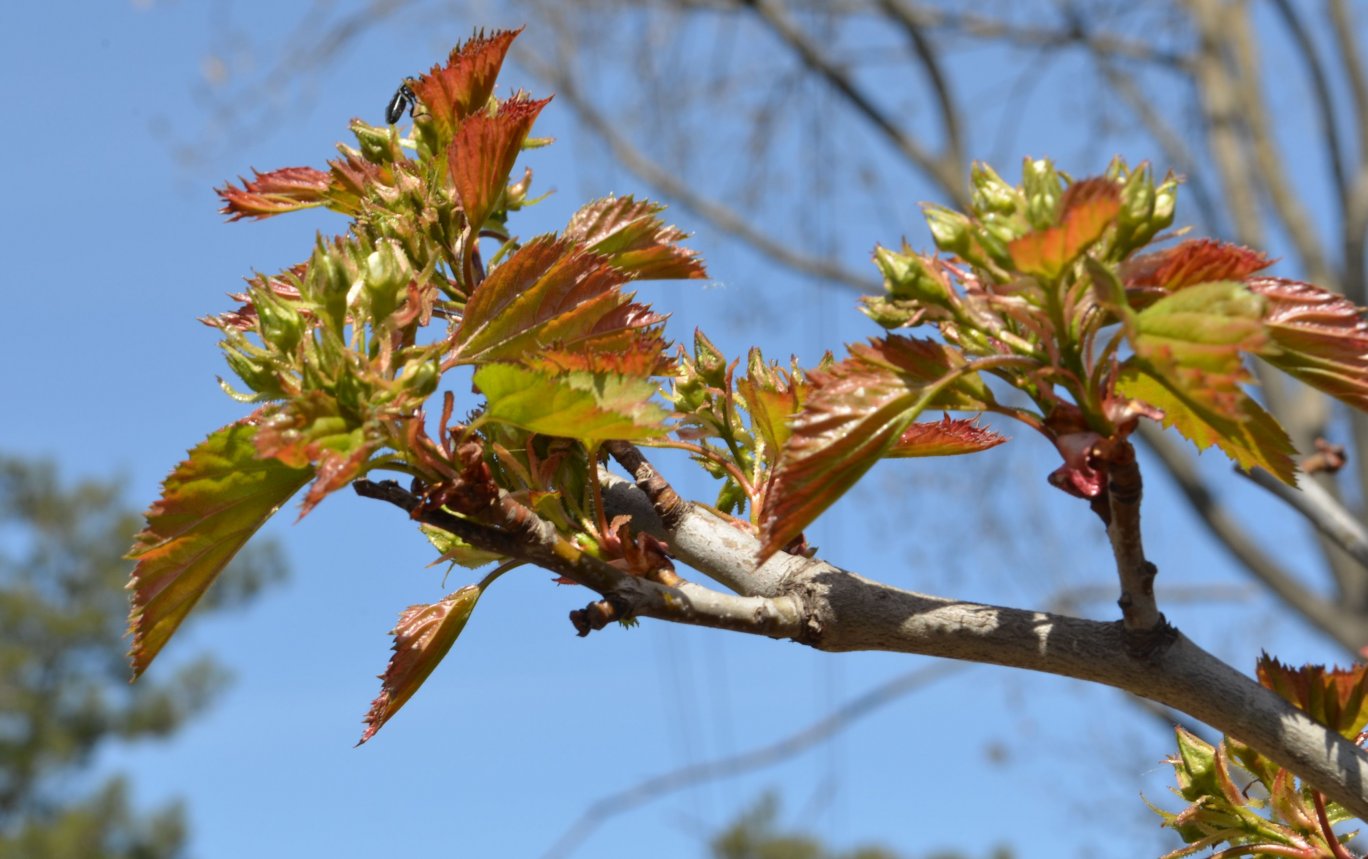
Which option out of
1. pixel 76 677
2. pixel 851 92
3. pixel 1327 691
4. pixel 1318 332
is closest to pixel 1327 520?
pixel 1327 691

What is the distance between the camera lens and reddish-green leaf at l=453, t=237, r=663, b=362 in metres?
0.82

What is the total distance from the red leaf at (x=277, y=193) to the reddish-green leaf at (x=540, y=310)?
24 centimetres

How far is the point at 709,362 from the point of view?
0.93 meters

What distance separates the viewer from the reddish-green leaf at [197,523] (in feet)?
2.53

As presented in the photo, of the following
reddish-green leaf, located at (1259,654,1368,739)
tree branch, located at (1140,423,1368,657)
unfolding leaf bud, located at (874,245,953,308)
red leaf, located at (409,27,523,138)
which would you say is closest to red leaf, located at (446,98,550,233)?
red leaf, located at (409,27,523,138)

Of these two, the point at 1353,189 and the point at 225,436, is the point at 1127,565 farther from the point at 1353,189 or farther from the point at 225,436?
the point at 1353,189

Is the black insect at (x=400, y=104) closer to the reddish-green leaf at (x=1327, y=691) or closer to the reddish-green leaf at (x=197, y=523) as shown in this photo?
the reddish-green leaf at (x=197, y=523)

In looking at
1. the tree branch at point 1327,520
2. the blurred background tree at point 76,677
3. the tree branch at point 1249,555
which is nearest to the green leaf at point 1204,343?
the tree branch at point 1327,520

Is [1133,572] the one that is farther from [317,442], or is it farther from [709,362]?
[317,442]

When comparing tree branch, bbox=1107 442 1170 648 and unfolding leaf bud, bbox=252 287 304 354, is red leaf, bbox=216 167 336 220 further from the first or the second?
tree branch, bbox=1107 442 1170 648

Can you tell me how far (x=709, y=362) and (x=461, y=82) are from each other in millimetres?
273

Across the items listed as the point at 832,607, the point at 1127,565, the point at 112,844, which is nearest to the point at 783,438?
the point at 832,607

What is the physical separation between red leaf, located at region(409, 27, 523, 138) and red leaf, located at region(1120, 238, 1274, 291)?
1.58ft

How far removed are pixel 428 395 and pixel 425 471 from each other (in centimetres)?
5
